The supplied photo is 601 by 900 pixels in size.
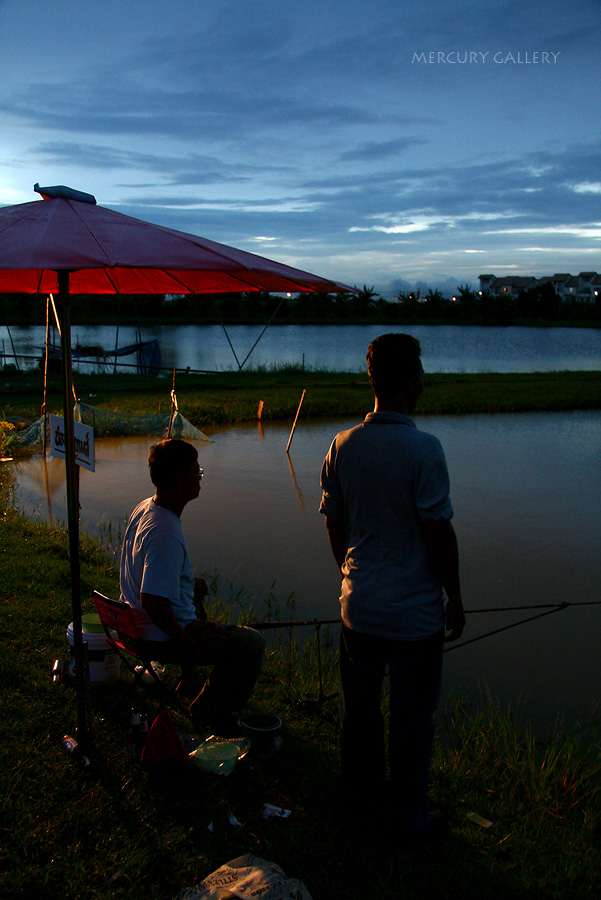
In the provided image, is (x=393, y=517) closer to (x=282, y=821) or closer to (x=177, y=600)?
(x=177, y=600)

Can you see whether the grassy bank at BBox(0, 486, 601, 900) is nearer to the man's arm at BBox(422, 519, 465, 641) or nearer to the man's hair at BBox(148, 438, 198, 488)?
the man's arm at BBox(422, 519, 465, 641)

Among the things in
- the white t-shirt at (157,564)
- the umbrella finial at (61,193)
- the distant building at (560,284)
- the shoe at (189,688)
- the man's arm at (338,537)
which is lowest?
the shoe at (189,688)

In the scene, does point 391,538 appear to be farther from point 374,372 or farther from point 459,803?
point 459,803

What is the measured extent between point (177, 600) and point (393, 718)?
1070 millimetres

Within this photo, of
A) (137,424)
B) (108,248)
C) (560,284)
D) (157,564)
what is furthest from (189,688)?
(560,284)

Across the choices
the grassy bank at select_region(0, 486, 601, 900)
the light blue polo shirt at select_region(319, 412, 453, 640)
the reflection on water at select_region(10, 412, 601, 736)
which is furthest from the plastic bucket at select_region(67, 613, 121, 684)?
the reflection on water at select_region(10, 412, 601, 736)

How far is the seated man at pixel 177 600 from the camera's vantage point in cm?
289

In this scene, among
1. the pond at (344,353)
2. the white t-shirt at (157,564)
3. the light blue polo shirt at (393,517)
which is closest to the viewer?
the light blue polo shirt at (393,517)

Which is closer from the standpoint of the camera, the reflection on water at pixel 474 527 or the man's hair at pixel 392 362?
the man's hair at pixel 392 362

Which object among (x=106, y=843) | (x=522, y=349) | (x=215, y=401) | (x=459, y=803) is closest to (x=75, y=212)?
(x=106, y=843)

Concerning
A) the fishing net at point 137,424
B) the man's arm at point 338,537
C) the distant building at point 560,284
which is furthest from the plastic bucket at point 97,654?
the distant building at point 560,284

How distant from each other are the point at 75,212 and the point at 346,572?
68.1 inches

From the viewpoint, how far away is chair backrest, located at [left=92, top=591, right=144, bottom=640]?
2924 mm

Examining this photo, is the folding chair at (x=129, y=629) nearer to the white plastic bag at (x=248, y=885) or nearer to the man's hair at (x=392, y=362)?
the white plastic bag at (x=248, y=885)
